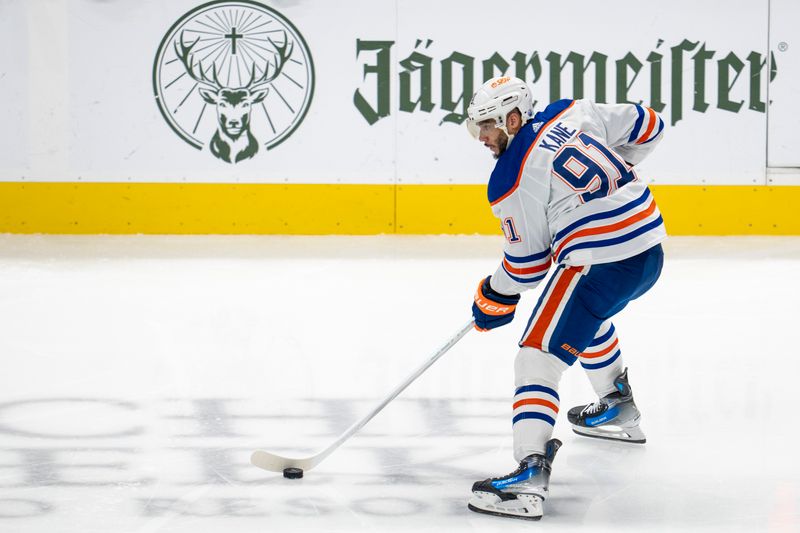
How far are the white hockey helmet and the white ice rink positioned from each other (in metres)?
0.83

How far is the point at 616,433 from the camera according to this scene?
3.15 meters

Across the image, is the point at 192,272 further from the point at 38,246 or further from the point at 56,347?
the point at 56,347

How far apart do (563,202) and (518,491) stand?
637mm

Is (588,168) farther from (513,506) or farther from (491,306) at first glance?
(513,506)

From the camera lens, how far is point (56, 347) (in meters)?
4.28

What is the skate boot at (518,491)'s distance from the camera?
252 cm

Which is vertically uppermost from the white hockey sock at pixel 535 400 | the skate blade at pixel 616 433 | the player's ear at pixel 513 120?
the player's ear at pixel 513 120

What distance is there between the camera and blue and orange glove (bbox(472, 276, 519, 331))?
2.80 meters

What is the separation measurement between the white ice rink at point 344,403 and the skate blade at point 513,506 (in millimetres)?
21

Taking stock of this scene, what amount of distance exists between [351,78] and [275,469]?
17.7 ft

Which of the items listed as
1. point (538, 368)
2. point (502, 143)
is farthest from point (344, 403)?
point (502, 143)

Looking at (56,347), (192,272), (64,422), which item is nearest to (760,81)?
(192,272)

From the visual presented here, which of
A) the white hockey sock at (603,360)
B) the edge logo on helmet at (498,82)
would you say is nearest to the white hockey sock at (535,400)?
the white hockey sock at (603,360)

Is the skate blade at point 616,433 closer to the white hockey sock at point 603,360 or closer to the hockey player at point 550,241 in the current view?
the white hockey sock at point 603,360
